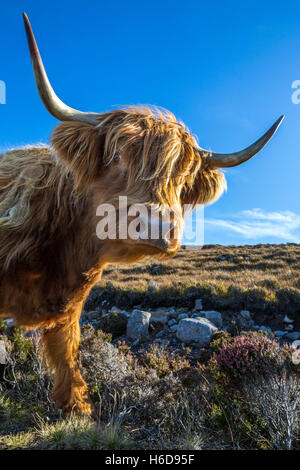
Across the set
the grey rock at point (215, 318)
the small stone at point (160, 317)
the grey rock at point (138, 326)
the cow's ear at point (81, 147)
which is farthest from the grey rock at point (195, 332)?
the cow's ear at point (81, 147)

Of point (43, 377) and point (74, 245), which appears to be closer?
point (74, 245)

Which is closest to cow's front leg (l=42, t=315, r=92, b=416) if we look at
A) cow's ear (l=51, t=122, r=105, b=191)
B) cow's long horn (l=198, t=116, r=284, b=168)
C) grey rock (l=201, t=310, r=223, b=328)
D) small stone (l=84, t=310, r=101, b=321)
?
cow's ear (l=51, t=122, r=105, b=191)

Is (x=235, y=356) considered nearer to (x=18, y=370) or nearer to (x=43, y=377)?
(x=43, y=377)

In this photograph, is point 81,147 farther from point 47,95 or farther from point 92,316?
point 92,316

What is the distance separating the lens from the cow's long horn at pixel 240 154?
2783mm

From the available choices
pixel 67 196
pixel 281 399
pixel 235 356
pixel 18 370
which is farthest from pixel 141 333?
pixel 67 196

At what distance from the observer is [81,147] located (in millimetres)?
2562

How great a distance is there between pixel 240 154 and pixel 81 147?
1434 mm

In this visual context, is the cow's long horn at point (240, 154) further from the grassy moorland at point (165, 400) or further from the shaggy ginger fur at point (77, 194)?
the grassy moorland at point (165, 400)

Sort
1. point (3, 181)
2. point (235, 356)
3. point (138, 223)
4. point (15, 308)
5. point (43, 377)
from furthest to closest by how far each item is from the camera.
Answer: point (43, 377)
point (235, 356)
point (3, 181)
point (15, 308)
point (138, 223)

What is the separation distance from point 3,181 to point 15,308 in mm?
1207

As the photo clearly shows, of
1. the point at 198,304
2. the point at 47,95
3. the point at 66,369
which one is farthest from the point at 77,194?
the point at 198,304

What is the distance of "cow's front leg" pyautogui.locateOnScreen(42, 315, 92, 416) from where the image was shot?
3564mm

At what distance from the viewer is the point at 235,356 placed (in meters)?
3.35
